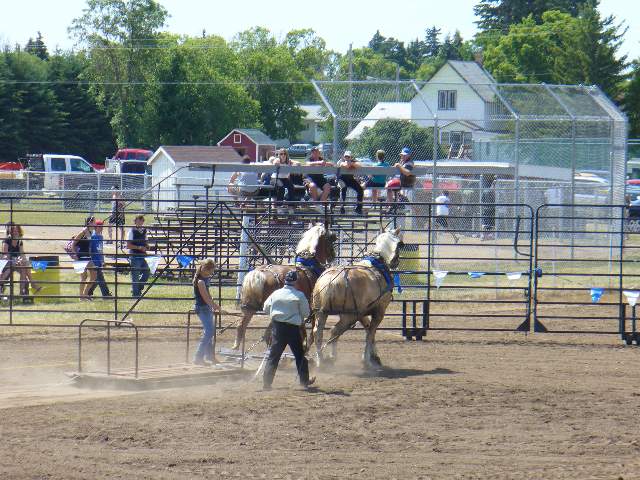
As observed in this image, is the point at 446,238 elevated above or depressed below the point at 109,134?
below

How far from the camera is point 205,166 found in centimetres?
2033

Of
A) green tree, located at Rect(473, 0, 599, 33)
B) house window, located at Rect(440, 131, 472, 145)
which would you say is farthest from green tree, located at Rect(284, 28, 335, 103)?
house window, located at Rect(440, 131, 472, 145)

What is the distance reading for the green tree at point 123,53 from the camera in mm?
78062

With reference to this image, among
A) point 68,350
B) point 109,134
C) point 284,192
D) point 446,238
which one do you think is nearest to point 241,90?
point 109,134

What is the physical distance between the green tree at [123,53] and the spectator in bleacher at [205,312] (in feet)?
208

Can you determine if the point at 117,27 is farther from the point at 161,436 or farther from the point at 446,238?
the point at 161,436

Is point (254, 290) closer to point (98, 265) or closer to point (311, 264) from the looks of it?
point (311, 264)

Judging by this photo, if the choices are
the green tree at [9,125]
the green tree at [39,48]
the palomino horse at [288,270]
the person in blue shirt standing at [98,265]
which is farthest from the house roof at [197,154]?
the green tree at [39,48]

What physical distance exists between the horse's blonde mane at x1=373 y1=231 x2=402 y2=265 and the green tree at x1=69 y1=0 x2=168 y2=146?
62.8 meters

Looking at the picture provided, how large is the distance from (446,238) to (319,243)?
48.5 ft

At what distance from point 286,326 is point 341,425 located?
2.41m

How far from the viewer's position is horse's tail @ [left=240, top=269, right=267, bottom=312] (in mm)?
15297

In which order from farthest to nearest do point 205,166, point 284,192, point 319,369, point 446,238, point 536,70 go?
point 536,70, point 446,238, point 284,192, point 205,166, point 319,369

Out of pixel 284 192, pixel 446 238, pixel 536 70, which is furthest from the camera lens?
pixel 536 70
